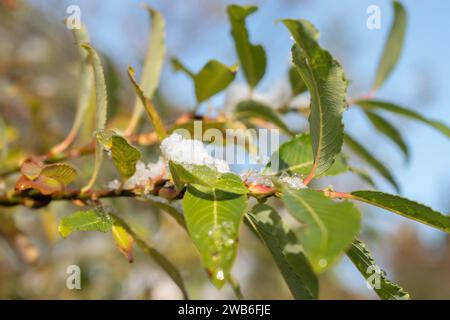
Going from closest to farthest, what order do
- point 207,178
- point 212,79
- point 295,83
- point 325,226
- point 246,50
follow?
point 325,226 < point 207,178 < point 212,79 < point 246,50 < point 295,83

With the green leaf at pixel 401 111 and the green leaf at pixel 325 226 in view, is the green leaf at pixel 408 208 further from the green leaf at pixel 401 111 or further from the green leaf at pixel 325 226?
the green leaf at pixel 401 111

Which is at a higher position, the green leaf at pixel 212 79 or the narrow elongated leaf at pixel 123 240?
the green leaf at pixel 212 79

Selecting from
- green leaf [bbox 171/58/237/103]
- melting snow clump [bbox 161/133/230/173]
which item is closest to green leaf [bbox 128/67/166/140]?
melting snow clump [bbox 161/133/230/173]

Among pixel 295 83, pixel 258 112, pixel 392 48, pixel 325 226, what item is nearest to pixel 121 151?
pixel 325 226

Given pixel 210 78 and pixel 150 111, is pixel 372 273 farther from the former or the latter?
pixel 210 78

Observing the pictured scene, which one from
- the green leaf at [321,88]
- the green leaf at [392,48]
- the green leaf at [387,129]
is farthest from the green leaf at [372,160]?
the green leaf at [321,88]

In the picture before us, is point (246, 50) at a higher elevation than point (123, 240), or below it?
higher

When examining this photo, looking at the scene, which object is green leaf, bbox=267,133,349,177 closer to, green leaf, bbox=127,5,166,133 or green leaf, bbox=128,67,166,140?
green leaf, bbox=128,67,166,140
